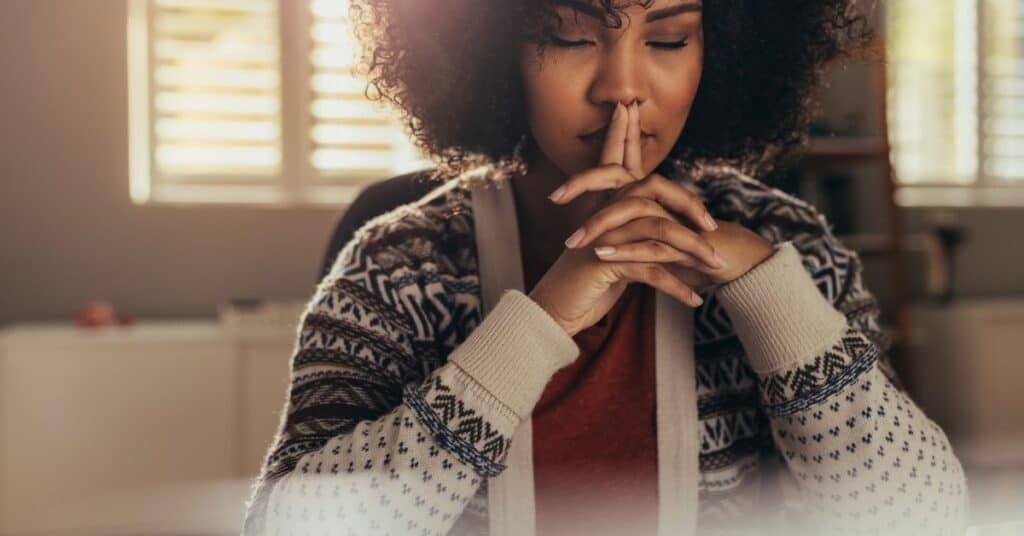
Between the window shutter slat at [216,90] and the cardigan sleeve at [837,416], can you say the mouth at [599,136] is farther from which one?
the window shutter slat at [216,90]

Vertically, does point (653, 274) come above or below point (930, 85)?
below

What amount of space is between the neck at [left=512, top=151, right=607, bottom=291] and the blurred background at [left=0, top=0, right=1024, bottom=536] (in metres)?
1.07

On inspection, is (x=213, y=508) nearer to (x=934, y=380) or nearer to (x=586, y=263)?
(x=586, y=263)

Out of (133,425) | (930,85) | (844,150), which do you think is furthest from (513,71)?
(930,85)

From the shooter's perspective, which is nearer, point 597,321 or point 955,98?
point 597,321

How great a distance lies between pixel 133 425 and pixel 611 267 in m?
1.98

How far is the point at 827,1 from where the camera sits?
0.93 m

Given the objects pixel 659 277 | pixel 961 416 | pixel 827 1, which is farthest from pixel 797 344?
pixel 961 416

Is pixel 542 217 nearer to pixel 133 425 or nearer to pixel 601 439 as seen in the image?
pixel 601 439

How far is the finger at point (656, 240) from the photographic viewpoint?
28.2 inches

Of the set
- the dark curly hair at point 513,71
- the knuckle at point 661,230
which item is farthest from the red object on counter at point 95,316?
the knuckle at point 661,230

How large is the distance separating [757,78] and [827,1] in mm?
96

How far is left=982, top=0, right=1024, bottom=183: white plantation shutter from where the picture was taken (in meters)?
3.62

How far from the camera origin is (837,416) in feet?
2.39
